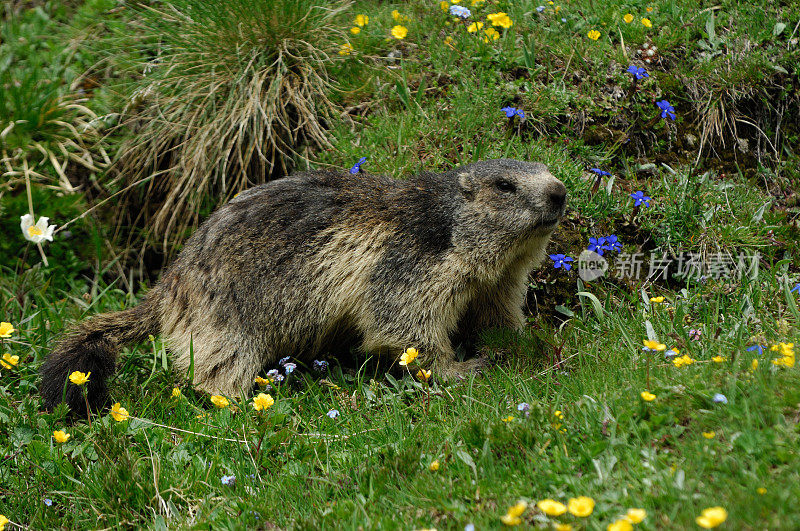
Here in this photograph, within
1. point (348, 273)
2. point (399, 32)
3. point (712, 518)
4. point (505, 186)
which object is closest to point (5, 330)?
point (348, 273)

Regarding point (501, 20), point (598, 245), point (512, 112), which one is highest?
point (501, 20)

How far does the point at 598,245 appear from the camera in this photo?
5043 millimetres

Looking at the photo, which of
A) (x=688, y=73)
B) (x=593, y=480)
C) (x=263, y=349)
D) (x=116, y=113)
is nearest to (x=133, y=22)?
(x=116, y=113)

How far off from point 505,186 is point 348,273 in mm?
1142

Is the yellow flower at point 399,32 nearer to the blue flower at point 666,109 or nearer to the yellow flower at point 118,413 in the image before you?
the blue flower at point 666,109

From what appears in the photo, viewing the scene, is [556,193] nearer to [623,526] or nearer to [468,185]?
[468,185]

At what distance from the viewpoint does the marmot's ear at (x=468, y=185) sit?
182 inches

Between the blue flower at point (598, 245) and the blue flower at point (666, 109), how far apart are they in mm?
1249

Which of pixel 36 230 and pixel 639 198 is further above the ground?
pixel 639 198

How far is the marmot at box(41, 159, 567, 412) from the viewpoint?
4.57m

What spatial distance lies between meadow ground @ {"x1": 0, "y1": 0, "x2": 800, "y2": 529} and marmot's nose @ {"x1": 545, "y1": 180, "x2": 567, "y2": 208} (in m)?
0.71

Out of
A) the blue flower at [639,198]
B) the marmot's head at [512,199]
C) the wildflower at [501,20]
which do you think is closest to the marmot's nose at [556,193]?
the marmot's head at [512,199]

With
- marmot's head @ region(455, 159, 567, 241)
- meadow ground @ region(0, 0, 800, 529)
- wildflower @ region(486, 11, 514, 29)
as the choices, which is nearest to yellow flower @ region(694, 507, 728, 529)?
meadow ground @ region(0, 0, 800, 529)

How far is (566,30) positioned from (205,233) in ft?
11.6
